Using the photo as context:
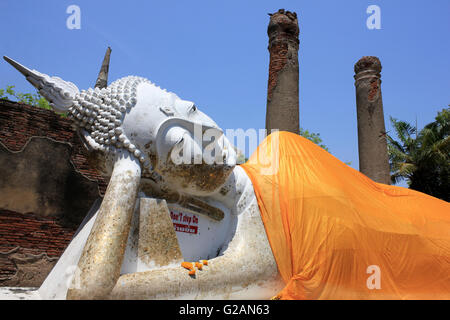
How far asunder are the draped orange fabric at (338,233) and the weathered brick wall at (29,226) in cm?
341

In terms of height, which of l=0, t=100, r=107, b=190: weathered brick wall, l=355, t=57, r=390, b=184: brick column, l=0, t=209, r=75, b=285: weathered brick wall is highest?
l=355, t=57, r=390, b=184: brick column

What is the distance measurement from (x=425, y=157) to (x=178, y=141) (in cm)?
1179

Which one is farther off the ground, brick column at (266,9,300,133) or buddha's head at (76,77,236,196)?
brick column at (266,9,300,133)

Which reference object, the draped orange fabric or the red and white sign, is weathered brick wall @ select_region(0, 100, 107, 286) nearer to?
the red and white sign

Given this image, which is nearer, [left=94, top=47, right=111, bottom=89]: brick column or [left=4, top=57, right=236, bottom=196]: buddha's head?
[left=4, top=57, right=236, bottom=196]: buddha's head

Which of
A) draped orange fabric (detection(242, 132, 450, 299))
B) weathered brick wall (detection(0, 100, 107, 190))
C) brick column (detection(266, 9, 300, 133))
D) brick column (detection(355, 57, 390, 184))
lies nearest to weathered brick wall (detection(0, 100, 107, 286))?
weathered brick wall (detection(0, 100, 107, 190))

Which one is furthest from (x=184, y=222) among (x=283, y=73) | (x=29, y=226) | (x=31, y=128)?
(x=283, y=73)

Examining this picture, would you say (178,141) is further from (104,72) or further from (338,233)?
(104,72)

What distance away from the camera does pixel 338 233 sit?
1905 millimetres

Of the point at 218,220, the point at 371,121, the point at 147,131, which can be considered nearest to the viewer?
the point at 147,131

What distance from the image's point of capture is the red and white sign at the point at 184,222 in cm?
192

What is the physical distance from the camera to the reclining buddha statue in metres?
1.69

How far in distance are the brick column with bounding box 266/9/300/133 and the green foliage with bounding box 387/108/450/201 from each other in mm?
7689
